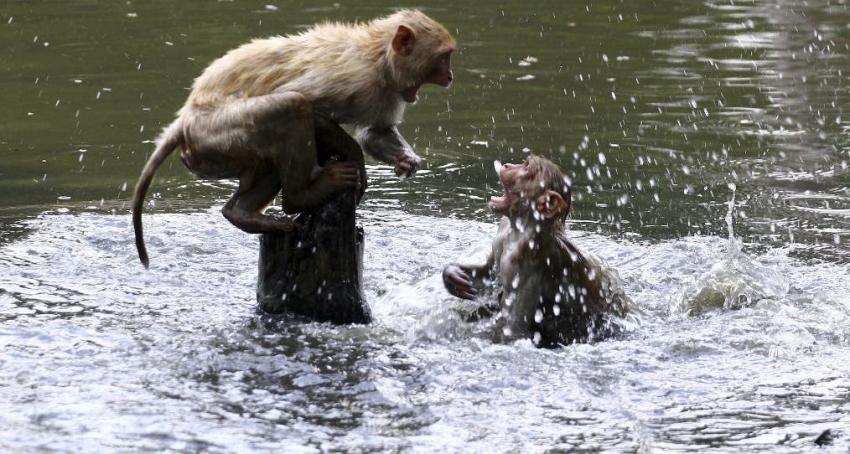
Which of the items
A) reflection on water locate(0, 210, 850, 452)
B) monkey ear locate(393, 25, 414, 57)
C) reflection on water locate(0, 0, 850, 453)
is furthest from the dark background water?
monkey ear locate(393, 25, 414, 57)

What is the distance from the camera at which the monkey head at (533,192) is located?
7.49 meters

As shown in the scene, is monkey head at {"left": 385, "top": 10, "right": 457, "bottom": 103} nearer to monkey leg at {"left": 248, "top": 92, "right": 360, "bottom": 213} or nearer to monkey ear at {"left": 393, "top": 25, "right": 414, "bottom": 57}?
monkey ear at {"left": 393, "top": 25, "right": 414, "bottom": 57}

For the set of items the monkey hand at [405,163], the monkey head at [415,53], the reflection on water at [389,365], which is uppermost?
the monkey head at [415,53]

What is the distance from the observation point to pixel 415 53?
288 inches

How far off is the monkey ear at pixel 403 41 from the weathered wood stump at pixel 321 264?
53 centimetres

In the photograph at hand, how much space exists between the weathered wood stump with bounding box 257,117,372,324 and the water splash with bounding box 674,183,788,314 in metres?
1.98

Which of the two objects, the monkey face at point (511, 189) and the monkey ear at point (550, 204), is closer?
the monkey ear at point (550, 204)

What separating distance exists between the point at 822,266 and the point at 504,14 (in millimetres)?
8930

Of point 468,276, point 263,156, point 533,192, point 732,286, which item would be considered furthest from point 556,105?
point 263,156

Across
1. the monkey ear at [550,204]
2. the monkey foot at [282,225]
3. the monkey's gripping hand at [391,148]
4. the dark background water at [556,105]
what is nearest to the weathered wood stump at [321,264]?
the monkey foot at [282,225]

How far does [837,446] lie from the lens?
5.86 metres

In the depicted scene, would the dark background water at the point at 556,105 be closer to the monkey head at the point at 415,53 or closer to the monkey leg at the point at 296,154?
the monkey head at the point at 415,53

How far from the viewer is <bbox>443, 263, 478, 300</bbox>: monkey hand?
7.65 m

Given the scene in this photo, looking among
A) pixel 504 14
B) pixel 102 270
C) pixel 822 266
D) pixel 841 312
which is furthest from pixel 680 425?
pixel 504 14
